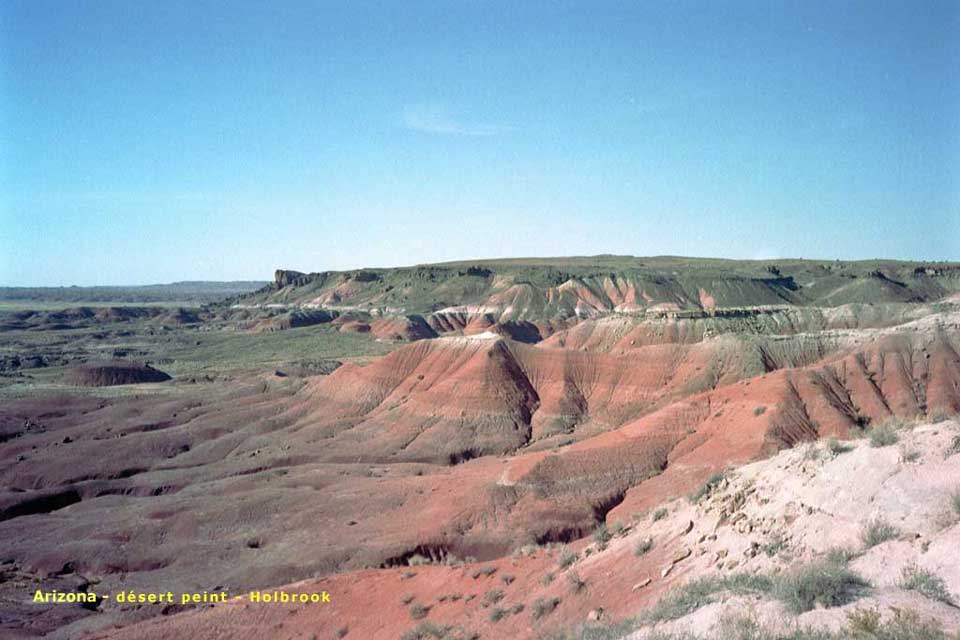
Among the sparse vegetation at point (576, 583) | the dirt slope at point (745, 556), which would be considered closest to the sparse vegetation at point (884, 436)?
the dirt slope at point (745, 556)

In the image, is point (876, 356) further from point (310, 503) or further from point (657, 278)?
point (657, 278)

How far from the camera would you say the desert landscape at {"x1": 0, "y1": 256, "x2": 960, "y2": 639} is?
11758 mm

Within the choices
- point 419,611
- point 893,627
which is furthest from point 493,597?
point 893,627

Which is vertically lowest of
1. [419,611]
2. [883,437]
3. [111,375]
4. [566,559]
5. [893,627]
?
[111,375]

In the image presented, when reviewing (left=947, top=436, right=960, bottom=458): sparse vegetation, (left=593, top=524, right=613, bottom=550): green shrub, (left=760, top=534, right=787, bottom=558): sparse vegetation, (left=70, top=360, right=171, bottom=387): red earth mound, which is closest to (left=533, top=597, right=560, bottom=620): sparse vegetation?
(left=593, top=524, right=613, bottom=550): green shrub

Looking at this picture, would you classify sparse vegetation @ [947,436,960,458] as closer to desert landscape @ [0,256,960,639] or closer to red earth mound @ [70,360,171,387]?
desert landscape @ [0,256,960,639]

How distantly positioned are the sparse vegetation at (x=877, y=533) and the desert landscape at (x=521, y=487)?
0.39 ft

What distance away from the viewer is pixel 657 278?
142m

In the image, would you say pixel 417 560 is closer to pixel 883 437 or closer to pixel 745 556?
pixel 745 556

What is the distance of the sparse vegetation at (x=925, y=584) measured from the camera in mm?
8761

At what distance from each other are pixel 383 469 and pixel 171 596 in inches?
794

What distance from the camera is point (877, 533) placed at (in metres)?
11.1

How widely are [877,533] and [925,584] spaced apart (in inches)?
84.4

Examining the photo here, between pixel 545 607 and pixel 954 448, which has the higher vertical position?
pixel 954 448
